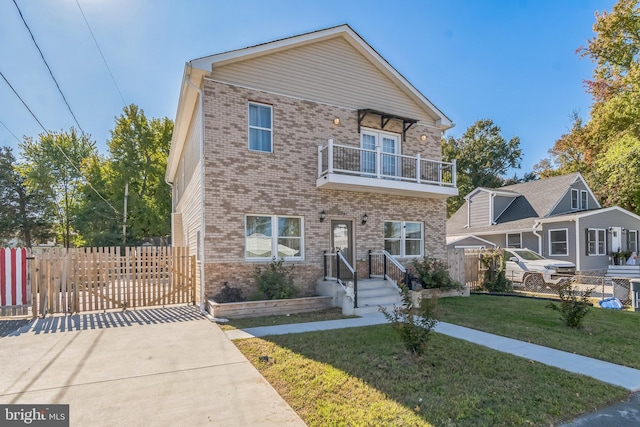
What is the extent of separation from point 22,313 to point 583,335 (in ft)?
44.0

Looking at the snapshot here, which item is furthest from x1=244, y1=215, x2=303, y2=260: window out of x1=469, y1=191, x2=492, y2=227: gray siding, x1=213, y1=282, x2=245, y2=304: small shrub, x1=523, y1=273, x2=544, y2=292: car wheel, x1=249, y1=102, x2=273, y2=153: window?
x1=469, y1=191, x2=492, y2=227: gray siding

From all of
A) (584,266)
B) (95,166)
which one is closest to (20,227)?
(95,166)

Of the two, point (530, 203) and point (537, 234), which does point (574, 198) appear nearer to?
point (530, 203)

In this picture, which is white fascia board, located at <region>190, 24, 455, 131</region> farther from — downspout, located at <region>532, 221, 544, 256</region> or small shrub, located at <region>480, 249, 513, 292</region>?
downspout, located at <region>532, 221, 544, 256</region>

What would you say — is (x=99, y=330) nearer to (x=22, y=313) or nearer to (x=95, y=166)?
(x=22, y=313)

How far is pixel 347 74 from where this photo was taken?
1271 cm

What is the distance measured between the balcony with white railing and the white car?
19.1 feet

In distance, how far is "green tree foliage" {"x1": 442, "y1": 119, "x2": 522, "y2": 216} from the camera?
1695 inches

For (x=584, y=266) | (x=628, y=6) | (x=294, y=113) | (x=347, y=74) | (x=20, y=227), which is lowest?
(x=584, y=266)

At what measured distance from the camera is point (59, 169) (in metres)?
32.7

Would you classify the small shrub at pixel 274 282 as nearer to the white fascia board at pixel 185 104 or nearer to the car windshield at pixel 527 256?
the white fascia board at pixel 185 104

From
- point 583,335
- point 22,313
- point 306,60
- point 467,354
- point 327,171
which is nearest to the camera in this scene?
point 467,354

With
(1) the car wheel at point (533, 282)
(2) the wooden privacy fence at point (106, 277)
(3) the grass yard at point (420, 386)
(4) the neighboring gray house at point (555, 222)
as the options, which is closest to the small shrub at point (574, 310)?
(3) the grass yard at point (420, 386)

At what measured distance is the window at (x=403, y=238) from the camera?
13.2m
